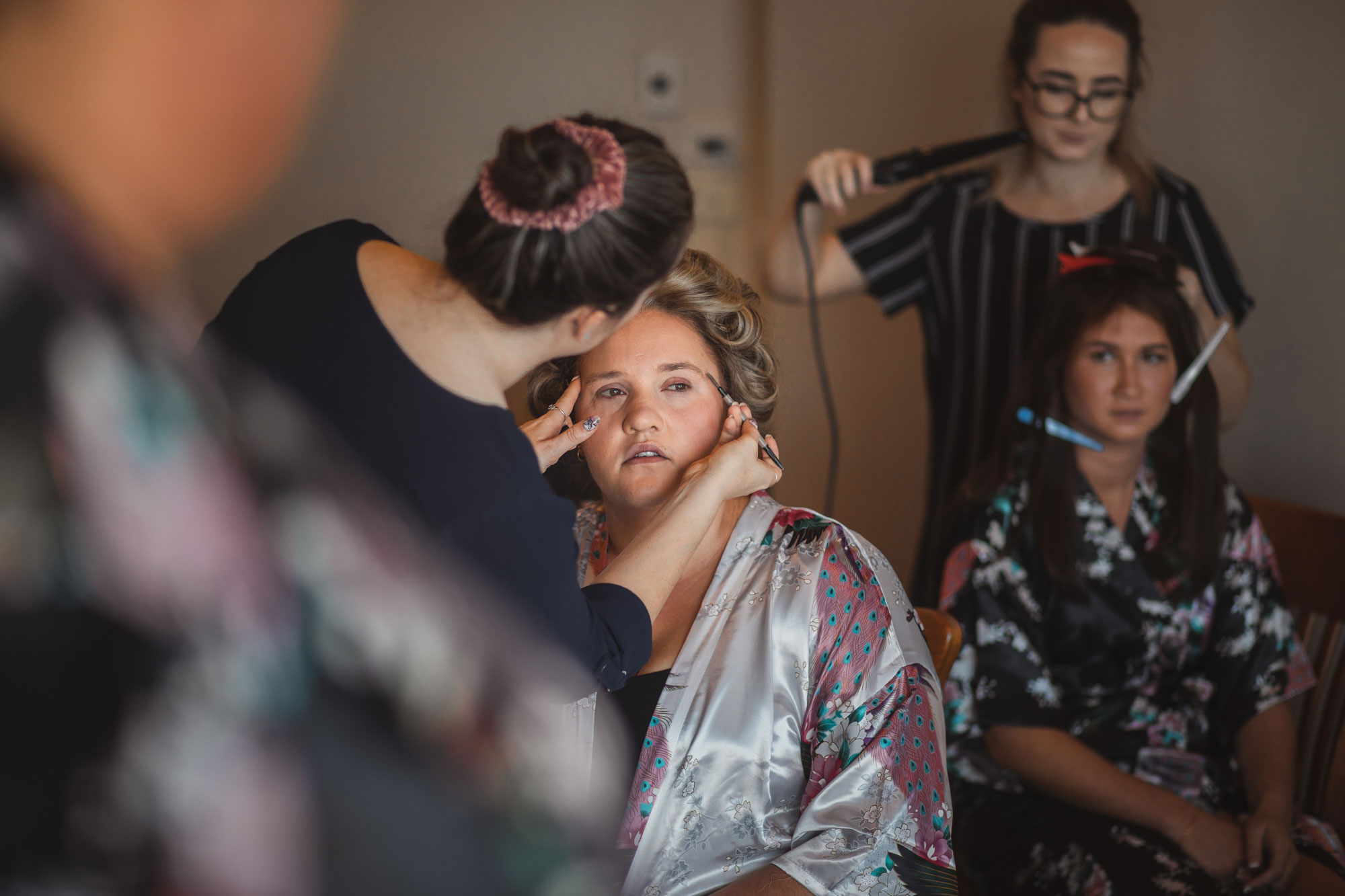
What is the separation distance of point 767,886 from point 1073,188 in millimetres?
1316

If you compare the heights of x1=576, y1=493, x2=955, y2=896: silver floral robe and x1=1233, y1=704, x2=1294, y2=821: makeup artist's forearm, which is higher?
x1=576, y1=493, x2=955, y2=896: silver floral robe

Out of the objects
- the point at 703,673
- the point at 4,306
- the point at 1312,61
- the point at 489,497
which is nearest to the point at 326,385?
the point at 489,497

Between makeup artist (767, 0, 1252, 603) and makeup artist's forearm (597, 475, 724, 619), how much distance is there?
2.64 ft

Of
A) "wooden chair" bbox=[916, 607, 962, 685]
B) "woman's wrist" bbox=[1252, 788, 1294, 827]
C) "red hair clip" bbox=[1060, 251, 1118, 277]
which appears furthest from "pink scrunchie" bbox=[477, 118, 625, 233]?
"woman's wrist" bbox=[1252, 788, 1294, 827]

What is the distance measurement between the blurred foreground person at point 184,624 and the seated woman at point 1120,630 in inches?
33.1

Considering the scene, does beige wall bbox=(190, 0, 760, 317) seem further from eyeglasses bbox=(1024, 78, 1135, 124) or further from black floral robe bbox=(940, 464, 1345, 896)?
black floral robe bbox=(940, 464, 1345, 896)

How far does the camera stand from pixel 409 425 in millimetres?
677

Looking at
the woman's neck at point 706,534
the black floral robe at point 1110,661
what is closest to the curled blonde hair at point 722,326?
the woman's neck at point 706,534

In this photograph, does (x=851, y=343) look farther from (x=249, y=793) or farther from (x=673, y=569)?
(x=249, y=793)

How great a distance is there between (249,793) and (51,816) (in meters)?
0.08

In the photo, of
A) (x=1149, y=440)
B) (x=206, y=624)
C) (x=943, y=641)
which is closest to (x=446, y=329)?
(x=206, y=624)

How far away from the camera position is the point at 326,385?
2.22 ft

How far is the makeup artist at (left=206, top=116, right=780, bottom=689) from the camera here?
0.67 m

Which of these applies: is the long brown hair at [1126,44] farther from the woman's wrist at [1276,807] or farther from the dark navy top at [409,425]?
the dark navy top at [409,425]
